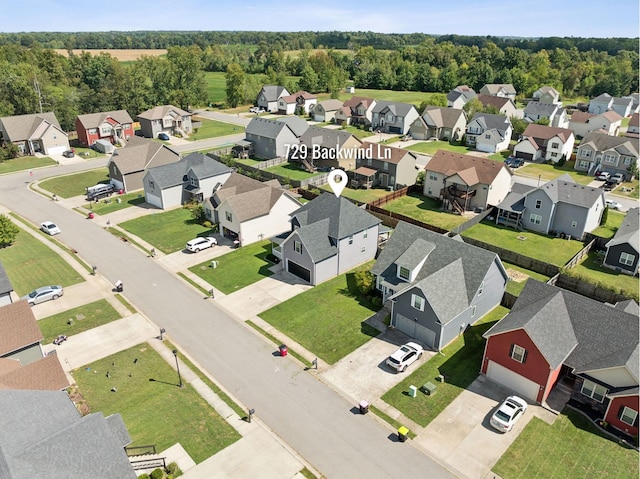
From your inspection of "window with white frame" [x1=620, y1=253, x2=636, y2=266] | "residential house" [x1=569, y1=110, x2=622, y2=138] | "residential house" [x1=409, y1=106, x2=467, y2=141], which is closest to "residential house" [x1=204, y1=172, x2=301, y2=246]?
"window with white frame" [x1=620, y1=253, x2=636, y2=266]

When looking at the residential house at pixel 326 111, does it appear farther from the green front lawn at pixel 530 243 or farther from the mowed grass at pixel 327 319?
the mowed grass at pixel 327 319

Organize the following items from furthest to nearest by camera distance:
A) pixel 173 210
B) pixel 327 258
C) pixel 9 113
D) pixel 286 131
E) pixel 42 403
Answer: pixel 9 113, pixel 286 131, pixel 173 210, pixel 327 258, pixel 42 403

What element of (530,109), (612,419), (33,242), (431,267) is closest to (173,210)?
(33,242)

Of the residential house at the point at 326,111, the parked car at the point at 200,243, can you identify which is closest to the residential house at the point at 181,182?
the parked car at the point at 200,243

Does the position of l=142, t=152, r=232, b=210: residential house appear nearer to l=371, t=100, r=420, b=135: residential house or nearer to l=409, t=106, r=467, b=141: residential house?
l=409, t=106, r=467, b=141: residential house

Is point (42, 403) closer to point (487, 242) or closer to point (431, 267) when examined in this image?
point (431, 267)
